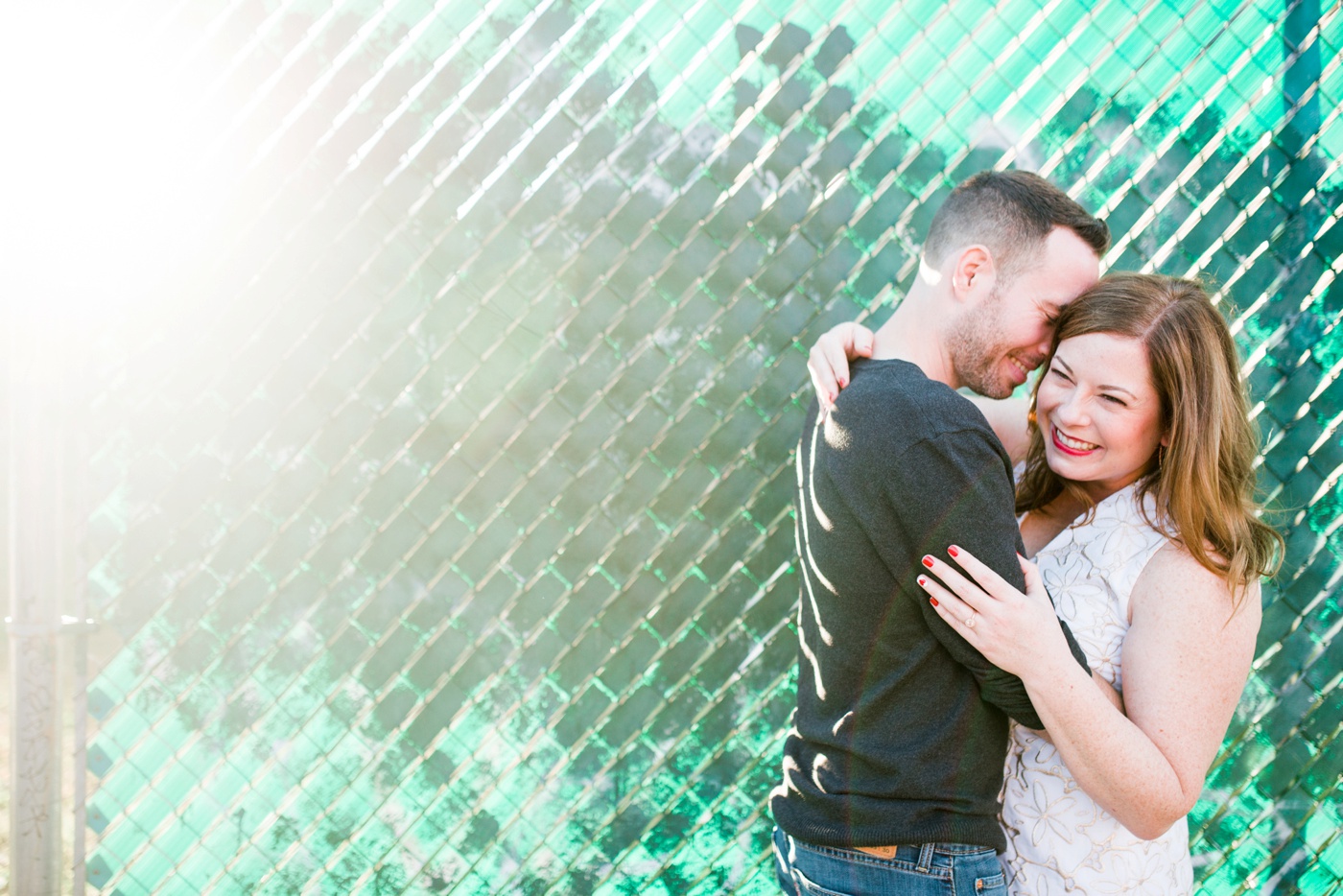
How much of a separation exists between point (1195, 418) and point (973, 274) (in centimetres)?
48

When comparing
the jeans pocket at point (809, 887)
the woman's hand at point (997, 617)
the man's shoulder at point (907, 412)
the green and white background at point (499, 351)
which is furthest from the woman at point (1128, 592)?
the green and white background at point (499, 351)

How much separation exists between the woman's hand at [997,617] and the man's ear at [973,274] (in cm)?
56

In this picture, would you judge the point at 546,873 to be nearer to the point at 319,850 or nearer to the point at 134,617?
the point at 319,850

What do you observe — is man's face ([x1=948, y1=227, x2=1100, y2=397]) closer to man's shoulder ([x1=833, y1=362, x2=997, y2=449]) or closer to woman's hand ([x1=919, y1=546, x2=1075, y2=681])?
man's shoulder ([x1=833, y1=362, x2=997, y2=449])

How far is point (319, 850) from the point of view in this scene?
2180 mm

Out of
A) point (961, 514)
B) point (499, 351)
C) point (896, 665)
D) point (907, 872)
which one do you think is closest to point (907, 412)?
point (961, 514)

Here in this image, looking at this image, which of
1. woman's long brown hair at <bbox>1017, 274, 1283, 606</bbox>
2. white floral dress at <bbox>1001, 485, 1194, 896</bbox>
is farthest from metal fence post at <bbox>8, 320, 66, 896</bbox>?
woman's long brown hair at <bbox>1017, 274, 1283, 606</bbox>

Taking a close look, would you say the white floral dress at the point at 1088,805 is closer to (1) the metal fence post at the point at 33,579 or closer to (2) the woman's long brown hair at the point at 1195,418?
(2) the woman's long brown hair at the point at 1195,418

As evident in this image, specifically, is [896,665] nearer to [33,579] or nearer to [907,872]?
[907,872]

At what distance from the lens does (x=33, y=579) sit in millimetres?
2025

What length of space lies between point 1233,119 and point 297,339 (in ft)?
8.14

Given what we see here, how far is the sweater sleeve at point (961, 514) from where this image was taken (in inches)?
53.2

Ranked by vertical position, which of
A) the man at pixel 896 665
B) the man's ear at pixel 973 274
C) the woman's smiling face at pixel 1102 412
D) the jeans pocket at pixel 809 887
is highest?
the man's ear at pixel 973 274

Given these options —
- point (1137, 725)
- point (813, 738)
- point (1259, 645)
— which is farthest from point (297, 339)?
point (1259, 645)
